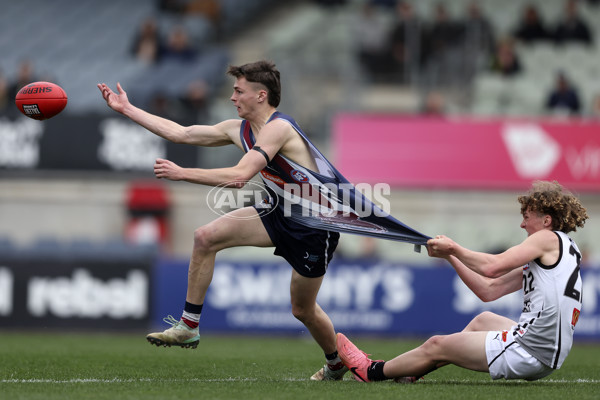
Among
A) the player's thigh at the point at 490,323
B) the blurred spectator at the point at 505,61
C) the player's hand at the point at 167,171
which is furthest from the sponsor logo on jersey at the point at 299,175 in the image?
the blurred spectator at the point at 505,61

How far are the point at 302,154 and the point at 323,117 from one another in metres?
9.64

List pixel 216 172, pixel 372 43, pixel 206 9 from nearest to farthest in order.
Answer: pixel 216 172 < pixel 372 43 < pixel 206 9

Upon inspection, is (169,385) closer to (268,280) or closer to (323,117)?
(268,280)

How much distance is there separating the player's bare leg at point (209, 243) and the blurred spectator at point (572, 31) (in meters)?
13.3

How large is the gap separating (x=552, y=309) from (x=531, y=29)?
13.5 m

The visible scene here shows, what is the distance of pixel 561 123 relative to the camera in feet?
53.1

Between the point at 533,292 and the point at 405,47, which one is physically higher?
the point at 405,47

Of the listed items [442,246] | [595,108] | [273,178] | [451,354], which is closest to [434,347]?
[451,354]

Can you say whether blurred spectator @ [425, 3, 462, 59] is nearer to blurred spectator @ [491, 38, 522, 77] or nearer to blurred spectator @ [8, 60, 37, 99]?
blurred spectator @ [491, 38, 522, 77]

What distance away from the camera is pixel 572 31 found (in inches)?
738

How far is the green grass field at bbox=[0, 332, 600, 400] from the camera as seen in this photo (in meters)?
6.23

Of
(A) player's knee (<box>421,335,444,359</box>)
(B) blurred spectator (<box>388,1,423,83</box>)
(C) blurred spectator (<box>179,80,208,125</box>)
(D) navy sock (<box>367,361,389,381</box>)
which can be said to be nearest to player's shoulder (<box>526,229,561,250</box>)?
(A) player's knee (<box>421,335,444,359</box>)

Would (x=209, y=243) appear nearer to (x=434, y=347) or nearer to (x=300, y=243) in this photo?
(x=300, y=243)

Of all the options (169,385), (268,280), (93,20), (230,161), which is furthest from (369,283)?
(93,20)
